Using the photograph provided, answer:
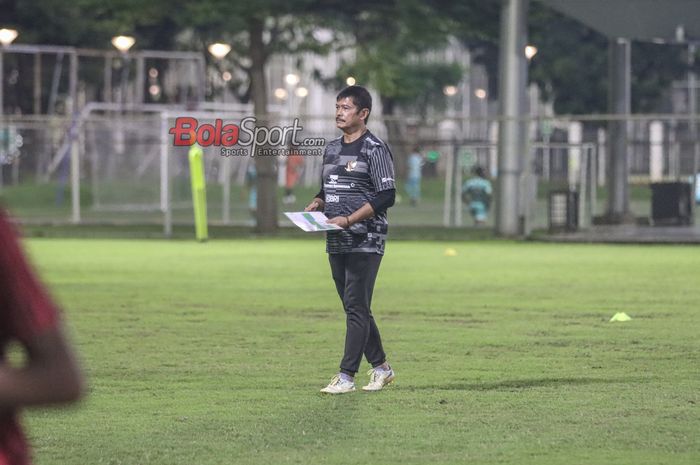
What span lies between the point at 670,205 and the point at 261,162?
345 inches

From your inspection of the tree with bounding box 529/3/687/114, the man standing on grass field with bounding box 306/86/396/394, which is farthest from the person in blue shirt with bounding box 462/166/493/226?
the tree with bounding box 529/3/687/114

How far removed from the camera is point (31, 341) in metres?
2.57

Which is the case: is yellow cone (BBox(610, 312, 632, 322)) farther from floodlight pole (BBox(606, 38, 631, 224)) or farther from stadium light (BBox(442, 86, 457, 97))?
stadium light (BBox(442, 86, 457, 97))

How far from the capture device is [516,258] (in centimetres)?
2430

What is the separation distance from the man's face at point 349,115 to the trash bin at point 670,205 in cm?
2424

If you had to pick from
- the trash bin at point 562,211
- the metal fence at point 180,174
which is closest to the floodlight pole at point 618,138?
the metal fence at point 180,174

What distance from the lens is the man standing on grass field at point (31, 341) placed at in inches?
100

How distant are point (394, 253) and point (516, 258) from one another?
2368 millimetres

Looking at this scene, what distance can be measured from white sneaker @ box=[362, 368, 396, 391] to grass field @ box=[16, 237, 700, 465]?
0.08 meters

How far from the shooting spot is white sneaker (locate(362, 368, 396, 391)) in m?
9.87

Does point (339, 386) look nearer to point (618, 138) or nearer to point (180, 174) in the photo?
point (618, 138)

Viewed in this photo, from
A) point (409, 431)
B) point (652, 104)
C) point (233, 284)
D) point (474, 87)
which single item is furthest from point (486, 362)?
point (474, 87)

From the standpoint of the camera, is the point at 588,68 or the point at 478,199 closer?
the point at 478,199

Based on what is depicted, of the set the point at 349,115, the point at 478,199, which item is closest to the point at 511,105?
the point at 478,199
